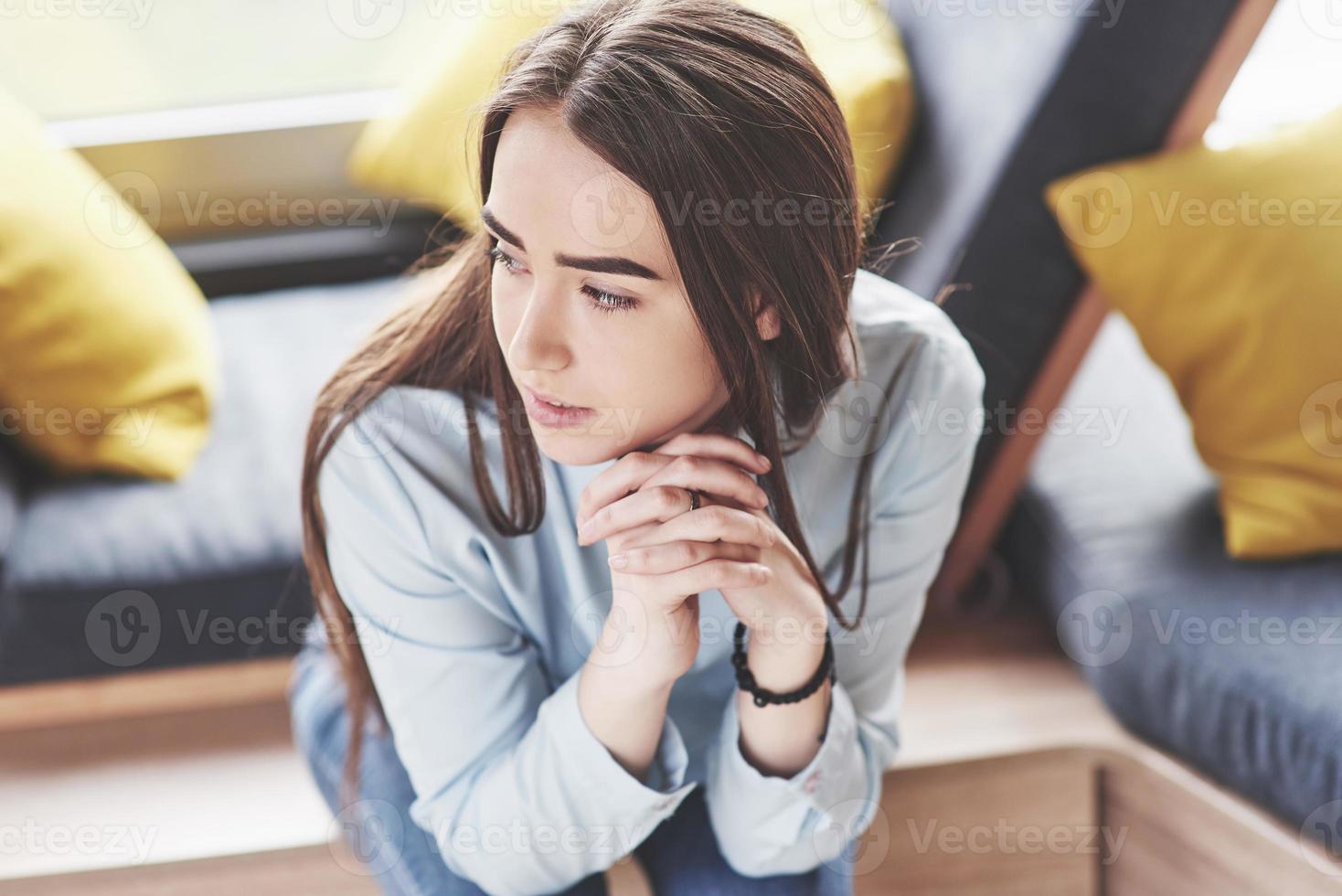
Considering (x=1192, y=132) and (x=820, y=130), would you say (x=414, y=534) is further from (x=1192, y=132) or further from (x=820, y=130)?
(x=1192, y=132)

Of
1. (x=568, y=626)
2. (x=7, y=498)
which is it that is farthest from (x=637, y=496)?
(x=7, y=498)

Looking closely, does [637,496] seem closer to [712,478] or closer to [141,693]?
[712,478]

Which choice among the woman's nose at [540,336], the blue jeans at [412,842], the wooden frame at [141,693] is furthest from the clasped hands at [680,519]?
the wooden frame at [141,693]

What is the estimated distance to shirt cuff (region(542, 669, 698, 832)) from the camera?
0.88 m

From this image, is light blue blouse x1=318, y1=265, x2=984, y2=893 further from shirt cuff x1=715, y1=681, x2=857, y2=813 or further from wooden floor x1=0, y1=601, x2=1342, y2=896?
wooden floor x1=0, y1=601, x2=1342, y2=896

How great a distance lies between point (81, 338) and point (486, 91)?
59 centimetres

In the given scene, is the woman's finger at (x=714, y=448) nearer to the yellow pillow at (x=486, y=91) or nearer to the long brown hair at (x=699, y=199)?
the long brown hair at (x=699, y=199)

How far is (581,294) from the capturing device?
756mm

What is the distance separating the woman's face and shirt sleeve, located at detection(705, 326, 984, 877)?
0.28 meters

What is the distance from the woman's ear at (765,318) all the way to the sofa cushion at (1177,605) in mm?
625

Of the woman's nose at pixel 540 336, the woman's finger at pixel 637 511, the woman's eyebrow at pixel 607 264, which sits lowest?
the woman's finger at pixel 637 511

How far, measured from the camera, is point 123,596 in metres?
1.26

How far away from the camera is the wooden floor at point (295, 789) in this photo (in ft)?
3.76

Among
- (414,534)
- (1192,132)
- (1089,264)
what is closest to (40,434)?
(414,534)
